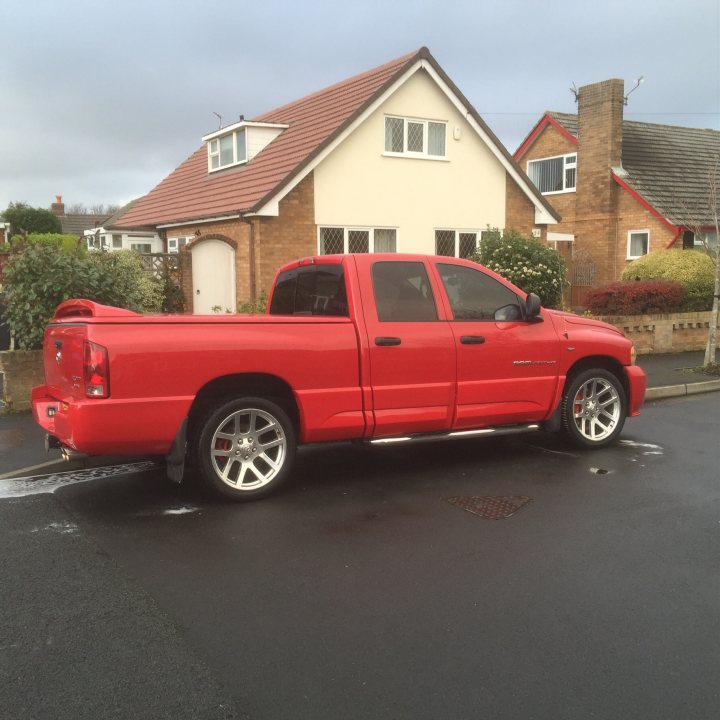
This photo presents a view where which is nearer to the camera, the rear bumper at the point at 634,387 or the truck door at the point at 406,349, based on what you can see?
the truck door at the point at 406,349

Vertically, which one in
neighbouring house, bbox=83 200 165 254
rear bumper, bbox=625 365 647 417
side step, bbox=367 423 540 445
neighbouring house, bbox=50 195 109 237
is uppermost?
neighbouring house, bbox=50 195 109 237

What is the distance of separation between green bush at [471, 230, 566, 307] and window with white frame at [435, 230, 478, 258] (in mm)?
3199

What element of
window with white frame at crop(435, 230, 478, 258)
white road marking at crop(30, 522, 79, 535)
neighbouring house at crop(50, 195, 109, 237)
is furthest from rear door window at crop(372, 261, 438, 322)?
neighbouring house at crop(50, 195, 109, 237)

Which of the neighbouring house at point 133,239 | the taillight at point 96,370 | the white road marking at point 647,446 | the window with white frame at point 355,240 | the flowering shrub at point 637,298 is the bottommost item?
the white road marking at point 647,446

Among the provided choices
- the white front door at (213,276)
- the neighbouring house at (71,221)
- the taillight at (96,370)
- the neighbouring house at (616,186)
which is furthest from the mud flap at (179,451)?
the neighbouring house at (71,221)

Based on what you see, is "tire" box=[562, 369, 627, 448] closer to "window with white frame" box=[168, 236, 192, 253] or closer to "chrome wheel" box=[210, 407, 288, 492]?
"chrome wheel" box=[210, 407, 288, 492]

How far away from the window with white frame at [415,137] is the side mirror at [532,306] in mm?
12618

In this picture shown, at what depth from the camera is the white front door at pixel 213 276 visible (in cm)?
1817

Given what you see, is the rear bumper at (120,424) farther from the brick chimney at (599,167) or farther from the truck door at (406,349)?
the brick chimney at (599,167)

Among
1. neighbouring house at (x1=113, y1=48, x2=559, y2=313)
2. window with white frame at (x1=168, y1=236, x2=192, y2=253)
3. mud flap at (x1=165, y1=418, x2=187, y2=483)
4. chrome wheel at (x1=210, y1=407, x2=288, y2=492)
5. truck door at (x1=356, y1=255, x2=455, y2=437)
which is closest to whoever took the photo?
mud flap at (x1=165, y1=418, x2=187, y2=483)

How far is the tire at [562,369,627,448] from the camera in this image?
6.96 meters

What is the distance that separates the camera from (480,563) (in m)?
4.30

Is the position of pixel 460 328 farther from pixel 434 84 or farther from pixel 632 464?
pixel 434 84

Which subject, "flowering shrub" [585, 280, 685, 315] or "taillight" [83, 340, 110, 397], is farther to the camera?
"flowering shrub" [585, 280, 685, 315]
